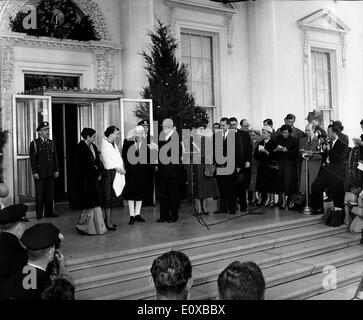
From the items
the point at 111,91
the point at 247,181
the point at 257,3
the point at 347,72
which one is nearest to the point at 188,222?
the point at 247,181

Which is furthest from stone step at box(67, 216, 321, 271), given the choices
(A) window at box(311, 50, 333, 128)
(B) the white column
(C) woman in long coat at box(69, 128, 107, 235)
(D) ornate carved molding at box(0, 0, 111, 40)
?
(A) window at box(311, 50, 333, 128)

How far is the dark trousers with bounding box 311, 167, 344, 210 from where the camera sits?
7125 mm

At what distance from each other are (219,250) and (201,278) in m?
0.80

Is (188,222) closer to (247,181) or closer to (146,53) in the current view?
(247,181)

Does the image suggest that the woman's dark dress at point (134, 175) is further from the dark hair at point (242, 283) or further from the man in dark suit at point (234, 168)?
the dark hair at point (242, 283)

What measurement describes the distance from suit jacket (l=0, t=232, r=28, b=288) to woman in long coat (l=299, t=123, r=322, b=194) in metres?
5.41

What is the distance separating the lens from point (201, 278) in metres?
4.80

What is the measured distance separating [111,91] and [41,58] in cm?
141

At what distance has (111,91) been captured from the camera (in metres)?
8.62

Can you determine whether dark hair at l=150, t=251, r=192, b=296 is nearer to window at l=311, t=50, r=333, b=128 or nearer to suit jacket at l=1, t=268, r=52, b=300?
Result: suit jacket at l=1, t=268, r=52, b=300

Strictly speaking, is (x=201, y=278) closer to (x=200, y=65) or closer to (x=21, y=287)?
(x=21, y=287)

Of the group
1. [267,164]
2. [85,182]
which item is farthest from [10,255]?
[267,164]

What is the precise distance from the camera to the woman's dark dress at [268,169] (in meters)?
8.00
